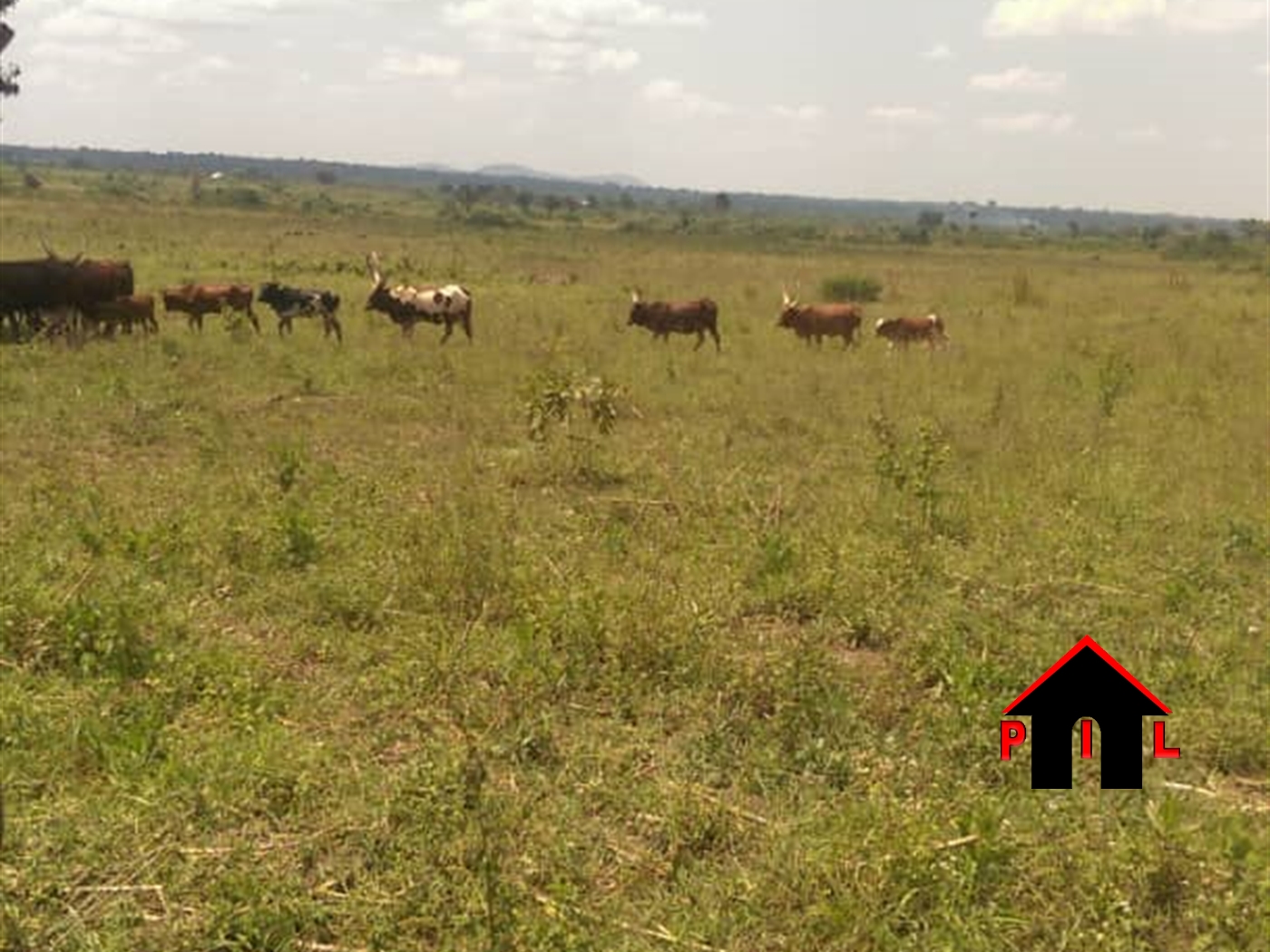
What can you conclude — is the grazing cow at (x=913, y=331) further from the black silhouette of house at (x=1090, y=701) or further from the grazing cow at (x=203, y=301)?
the black silhouette of house at (x=1090, y=701)

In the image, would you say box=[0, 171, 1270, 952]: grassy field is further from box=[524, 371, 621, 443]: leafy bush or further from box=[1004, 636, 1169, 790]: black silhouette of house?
box=[1004, 636, 1169, 790]: black silhouette of house

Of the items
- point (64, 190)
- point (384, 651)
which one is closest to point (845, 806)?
point (384, 651)

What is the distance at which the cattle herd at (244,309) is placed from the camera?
1462cm

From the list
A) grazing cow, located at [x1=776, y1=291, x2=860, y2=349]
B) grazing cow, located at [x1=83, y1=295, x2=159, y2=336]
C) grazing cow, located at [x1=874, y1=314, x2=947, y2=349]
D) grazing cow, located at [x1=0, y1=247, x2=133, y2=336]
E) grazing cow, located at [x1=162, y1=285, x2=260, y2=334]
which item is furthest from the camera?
grazing cow, located at [x1=776, y1=291, x2=860, y2=349]

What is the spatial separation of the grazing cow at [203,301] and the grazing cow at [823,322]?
8.45m

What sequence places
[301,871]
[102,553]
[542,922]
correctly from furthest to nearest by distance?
[102,553] → [301,871] → [542,922]

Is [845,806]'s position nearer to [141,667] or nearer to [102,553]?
[141,667]

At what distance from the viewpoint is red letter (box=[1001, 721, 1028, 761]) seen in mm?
4418

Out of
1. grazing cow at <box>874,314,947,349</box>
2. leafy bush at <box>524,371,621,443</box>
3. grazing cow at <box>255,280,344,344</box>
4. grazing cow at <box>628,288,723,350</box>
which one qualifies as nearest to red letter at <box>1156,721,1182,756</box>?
leafy bush at <box>524,371,621,443</box>

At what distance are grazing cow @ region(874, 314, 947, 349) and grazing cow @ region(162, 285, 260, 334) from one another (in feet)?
32.2

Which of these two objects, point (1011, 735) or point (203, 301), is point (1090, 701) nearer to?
point (1011, 735)

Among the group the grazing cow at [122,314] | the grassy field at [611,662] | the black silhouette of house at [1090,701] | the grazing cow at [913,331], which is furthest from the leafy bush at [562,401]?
the grazing cow at [122,314]

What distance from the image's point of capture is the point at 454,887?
3.52m

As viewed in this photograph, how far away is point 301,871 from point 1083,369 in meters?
13.0
